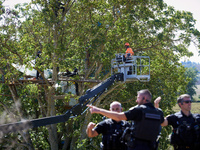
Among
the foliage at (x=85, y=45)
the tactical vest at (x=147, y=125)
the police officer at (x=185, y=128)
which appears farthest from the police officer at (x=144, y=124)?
the foliage at (x=85, y=45)

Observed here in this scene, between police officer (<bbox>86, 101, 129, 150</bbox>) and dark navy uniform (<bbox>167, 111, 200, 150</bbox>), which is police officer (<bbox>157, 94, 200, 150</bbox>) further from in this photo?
police officer (<bbox>86, 101, 129, 150</bbox>)

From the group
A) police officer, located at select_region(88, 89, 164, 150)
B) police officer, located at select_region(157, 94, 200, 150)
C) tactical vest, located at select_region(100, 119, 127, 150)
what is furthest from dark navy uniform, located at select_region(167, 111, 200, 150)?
tactical vest, located at select_region(100, 119, 127, 150)

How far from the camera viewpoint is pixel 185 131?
4945 millimetres

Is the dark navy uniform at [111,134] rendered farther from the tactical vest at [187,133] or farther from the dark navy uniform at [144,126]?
the tactical vest at [187,133]

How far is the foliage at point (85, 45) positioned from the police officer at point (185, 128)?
42.6 ft

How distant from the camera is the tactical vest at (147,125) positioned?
4.66 metres

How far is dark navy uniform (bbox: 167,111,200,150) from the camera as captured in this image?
4.93 metres

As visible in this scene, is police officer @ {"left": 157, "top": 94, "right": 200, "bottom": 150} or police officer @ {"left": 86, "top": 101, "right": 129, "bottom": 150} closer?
police officer @ {"left": 157, "top": 94, "right": 200, "bottom": 150}

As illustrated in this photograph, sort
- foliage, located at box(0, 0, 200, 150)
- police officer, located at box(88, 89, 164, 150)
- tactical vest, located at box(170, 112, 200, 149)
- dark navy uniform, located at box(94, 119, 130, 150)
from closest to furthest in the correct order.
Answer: police officer, located at box(88, 89, 164, 150), tactical vest, located at box(170, 112, 200, 149), dark navy uniform, located at box(94, 119, 130, 150), foliage, located at box(0, 0, 200, 150)

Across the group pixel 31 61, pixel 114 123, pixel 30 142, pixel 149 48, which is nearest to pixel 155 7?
pixel 149 48

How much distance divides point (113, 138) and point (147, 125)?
98cm

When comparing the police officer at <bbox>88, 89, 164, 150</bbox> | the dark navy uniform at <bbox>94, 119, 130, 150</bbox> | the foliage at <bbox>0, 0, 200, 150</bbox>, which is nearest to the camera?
the police officer at <bbox>88, 89, 164, 150</bbox>

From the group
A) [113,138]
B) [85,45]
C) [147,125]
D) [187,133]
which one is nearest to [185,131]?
[187,133]

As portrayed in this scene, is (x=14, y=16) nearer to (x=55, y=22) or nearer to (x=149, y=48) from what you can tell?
(x=55, y=22)
